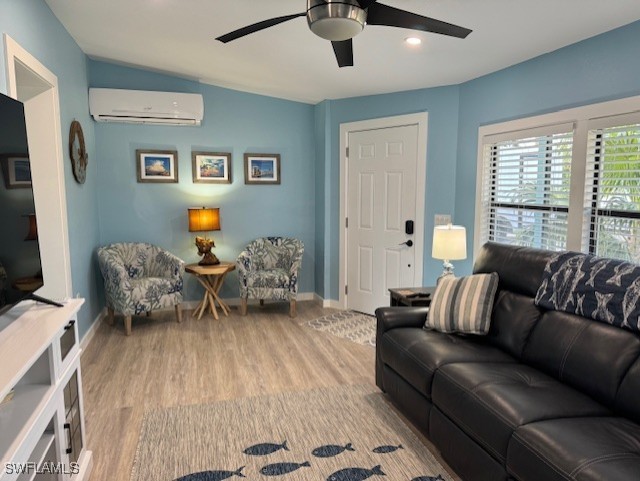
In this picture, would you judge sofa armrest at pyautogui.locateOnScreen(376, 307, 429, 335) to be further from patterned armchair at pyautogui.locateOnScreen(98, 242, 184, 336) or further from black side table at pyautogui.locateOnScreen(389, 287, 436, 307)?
patterned armchair at pyautogui.locateOnScreen(98, 242, 184, 336)

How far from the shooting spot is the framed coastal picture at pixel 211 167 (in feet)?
16.5

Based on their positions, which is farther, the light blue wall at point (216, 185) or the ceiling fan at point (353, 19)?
the light blue wall at point (216, 185)

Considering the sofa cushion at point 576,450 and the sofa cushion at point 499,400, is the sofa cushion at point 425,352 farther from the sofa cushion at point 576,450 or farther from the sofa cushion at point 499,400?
the sofa cushion at point 576,450

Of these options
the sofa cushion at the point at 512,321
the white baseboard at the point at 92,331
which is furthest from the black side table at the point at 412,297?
the white baseboard at the point at 92,331

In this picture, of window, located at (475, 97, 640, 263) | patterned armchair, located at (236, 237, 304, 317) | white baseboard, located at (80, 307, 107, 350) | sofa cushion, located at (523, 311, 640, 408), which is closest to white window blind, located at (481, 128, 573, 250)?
window, located at (475, 97, 640, 263)

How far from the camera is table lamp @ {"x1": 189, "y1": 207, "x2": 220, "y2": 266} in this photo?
4.75 m

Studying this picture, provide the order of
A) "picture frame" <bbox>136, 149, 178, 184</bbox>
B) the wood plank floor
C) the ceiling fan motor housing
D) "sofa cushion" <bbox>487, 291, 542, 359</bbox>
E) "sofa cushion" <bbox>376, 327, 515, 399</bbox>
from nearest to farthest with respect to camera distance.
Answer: the ceiling fan motor housing < "sofa cushion" <bbox>376, 327, 515, 399</bbox> < "sofa cushion" <bbox>487, 291, 542, 359</bbox> < the wood plank floor < "picture frame" <bbox>136, 149, 178, 184</bbox>

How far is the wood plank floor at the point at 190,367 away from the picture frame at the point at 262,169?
1.68m

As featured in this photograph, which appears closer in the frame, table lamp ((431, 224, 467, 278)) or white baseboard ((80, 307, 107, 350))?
table lamp ((431, 224, 467, 278))

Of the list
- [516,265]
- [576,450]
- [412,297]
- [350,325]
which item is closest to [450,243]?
[412,297]

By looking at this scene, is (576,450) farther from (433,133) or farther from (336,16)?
(433,133)

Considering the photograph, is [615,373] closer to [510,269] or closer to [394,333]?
[510,269]

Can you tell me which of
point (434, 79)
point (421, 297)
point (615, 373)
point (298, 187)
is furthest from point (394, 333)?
point (298, 187)

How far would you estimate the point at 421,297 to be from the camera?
345 centimetres
